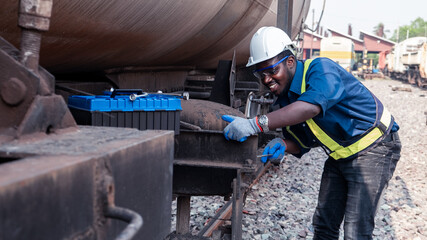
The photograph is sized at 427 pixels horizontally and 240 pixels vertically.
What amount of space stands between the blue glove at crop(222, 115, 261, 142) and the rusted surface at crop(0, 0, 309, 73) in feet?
3.40

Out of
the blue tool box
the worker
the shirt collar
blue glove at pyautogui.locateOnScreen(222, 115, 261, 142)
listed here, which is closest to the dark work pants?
the worker

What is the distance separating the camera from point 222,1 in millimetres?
4602

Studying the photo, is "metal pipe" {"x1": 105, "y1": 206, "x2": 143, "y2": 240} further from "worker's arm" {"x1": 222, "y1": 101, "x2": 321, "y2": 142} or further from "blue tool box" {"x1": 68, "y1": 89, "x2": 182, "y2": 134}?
"worker's arm" {"x1": 222, "y1": 101, "x2": 321, "y2": 142}

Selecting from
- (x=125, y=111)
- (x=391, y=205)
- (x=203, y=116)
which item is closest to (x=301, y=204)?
(x=391, y=205)

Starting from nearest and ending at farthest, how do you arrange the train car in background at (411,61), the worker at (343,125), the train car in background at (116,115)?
the train car in background at (116,115) < the worker at (343,125) < the train car in background at (411,61)

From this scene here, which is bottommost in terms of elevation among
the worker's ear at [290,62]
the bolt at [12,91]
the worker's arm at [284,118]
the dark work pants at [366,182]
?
the dark work pants at [366,182]

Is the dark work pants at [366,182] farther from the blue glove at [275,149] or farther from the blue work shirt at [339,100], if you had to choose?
the blue glove at [275,149]

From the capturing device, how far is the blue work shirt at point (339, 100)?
116 inches

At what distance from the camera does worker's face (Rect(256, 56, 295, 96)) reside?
3.12 m

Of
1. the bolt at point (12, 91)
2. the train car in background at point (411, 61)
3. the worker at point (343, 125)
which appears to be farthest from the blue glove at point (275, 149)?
the train car in background at point (411, 61)

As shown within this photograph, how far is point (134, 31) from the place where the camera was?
138 inches

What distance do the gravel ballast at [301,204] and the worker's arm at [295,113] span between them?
1062 millimetres

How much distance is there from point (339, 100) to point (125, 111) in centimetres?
135

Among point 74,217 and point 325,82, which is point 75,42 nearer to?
point 325,82
